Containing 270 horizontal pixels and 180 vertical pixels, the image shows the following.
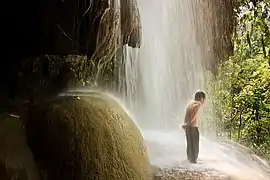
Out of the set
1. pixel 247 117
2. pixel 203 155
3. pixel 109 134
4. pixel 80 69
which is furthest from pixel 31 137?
pixel 247 117

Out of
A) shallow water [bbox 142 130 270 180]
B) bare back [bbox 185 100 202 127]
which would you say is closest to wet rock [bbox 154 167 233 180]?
shallow water [bbox 142 130 270 180]

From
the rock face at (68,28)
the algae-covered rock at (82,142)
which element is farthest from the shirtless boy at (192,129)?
the rock face at (68,28)

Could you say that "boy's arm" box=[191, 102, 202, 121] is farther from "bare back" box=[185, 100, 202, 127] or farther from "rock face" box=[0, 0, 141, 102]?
"rock face" box=[0, 0, 141, 102]

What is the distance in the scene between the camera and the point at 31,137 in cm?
456

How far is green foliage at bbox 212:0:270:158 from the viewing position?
40.1ft

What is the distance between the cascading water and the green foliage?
3.53 feet

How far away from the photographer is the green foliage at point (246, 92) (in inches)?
482

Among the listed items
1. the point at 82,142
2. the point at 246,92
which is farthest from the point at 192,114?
the point at 246,92

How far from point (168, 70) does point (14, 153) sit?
7.71 meters

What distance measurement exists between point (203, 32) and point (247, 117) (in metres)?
3.99

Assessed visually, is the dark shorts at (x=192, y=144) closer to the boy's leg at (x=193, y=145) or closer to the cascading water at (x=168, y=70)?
the boy's leg at (x=193, y=145)

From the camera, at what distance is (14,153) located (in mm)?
4223

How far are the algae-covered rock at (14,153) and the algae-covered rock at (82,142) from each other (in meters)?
0.11

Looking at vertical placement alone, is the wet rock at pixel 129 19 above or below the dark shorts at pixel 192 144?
above
